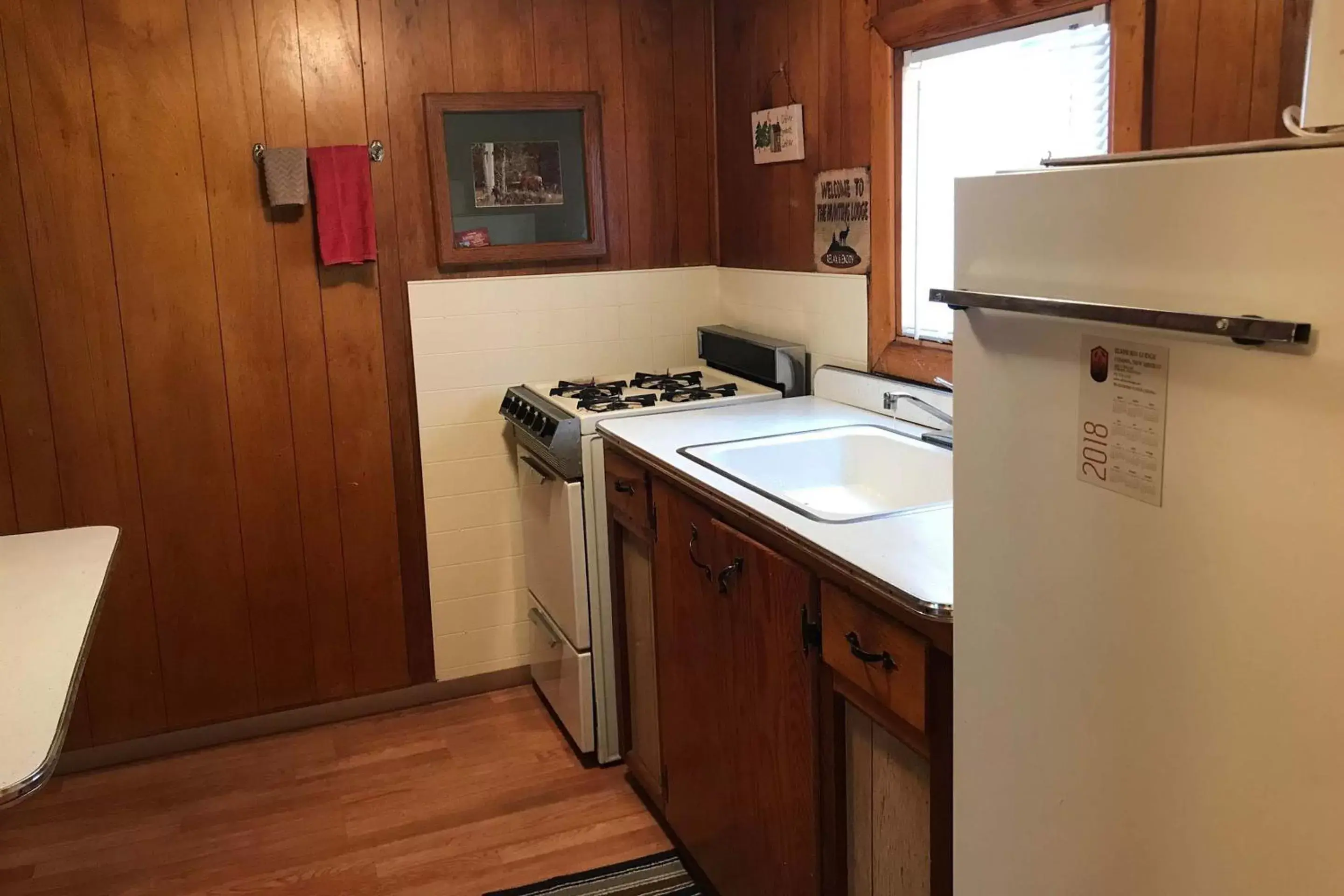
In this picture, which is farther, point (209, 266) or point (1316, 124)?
point (209, 266)

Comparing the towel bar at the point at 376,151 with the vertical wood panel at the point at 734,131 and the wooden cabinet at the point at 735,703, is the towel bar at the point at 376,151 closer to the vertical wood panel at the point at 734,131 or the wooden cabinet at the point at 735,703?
the vertical wood panel at the point at 734,131

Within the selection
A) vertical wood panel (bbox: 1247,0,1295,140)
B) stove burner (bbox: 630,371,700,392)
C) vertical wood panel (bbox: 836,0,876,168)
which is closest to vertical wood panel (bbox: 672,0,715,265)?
stove burner (bbox: 630,371,700,392)

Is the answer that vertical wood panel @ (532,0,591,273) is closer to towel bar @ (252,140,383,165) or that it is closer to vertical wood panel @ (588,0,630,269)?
vertical wood panel @ (588,0,630,269)

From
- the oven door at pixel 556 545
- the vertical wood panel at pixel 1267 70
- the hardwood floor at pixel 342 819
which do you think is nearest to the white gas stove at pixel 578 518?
the oven door at pixel 556 545

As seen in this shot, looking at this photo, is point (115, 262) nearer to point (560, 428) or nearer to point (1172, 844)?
point (560, 428)

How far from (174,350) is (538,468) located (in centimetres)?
108

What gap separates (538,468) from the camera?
325 cm

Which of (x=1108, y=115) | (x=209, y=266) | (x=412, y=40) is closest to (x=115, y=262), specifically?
(x=209, y=266)

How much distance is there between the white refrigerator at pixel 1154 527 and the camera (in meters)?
0.90

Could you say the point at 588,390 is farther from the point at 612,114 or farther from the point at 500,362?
the point at 612,114

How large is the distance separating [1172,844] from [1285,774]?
0.17 m

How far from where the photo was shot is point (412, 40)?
324cm

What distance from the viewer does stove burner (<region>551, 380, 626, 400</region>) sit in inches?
127

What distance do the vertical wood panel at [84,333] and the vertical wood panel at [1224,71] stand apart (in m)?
2.67
